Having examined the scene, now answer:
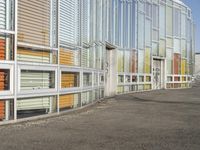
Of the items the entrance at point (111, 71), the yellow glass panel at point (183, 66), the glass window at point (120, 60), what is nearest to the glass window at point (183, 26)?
the yellow glass panel at point (183, 66)

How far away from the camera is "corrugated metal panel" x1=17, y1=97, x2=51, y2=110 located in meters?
11.3

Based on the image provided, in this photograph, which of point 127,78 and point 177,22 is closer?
point 127,78

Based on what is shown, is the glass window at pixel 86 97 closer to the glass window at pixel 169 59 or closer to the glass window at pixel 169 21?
the glass window at pixel 169 59

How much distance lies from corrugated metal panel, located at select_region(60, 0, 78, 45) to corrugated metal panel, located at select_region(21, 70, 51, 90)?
149cm

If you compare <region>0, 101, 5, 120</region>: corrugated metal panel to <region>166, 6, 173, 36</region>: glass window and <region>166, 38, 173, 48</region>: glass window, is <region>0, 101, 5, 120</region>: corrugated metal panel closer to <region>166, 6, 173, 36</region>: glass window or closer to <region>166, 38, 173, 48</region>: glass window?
<region>166, 38, 173, 48</region>: glass window

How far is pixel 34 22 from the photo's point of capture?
11.9 meters

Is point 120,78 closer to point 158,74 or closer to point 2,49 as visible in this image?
point 158,74

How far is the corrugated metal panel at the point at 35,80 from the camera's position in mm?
11500

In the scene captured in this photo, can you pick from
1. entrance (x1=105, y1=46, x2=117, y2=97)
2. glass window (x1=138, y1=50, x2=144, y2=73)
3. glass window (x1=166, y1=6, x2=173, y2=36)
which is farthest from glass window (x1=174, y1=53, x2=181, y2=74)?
entrance (x1=105, y1=46, x2=117, y2=97)

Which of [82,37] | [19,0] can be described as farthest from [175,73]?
[19,0]

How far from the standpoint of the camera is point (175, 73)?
39.8 meters

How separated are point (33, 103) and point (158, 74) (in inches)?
1012

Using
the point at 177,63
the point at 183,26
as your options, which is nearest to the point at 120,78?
the point at 177,63

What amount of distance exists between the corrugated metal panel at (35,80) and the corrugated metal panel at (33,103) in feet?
1.04
